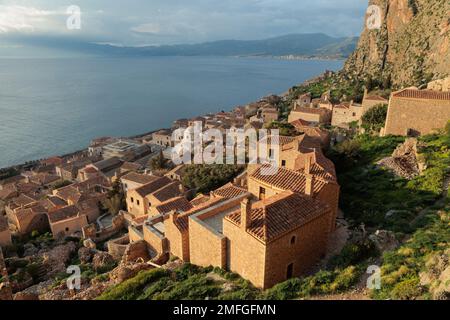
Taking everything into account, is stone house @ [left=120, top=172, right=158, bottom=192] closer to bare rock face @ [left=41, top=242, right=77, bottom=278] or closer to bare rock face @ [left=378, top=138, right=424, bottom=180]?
bare rock face @ [left=41, top=242, right=77, bottom=278]

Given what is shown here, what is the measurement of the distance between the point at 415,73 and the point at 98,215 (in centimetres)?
4775

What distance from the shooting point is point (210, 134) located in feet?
152

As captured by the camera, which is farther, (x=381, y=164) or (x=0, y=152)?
(x=0, y=152)

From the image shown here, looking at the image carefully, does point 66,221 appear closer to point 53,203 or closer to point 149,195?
point 53,203

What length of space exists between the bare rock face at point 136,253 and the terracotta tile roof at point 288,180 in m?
6.66

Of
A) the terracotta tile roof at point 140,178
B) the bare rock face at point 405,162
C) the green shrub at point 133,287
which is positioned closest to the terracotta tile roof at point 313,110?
the bare rock face at point 405,162

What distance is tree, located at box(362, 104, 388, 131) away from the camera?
29.6m

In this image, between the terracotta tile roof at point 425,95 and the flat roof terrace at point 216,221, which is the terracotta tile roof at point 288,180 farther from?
the terracotta tile roof at point 425,95

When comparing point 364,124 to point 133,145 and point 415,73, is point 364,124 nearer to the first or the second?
point 415,73

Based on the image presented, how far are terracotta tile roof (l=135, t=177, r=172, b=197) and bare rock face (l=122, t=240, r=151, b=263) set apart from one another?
10.1 meters

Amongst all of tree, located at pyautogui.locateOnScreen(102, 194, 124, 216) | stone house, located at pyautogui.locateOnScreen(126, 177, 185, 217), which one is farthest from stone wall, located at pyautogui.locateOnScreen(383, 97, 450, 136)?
tree, located at pyautogui.locateOnScreen(102, 194, 124, 216)

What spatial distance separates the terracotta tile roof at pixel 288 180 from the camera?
1372cm
